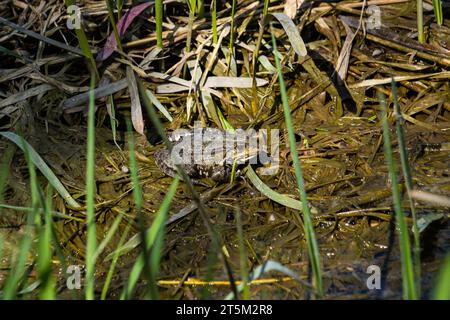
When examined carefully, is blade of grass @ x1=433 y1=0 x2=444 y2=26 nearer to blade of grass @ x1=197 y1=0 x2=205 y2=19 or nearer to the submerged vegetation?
the submerged vegetation

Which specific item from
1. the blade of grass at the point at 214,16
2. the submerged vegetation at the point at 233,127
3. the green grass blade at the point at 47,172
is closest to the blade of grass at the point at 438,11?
the submerged vegetation at the point at 233,127

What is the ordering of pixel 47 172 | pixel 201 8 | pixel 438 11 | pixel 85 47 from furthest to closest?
pixel 201 8
pixel 438 11
pixel 85 47
pixel 47 172

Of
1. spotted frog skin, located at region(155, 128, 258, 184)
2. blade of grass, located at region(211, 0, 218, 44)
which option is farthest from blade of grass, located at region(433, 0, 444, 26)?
spotted frog skin, located at region(155, 128, 258, 184)

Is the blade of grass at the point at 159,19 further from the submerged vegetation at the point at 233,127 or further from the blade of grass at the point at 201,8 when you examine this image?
the blade of grass at the point at 201,8

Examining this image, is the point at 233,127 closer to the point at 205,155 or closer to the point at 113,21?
the point at 205,155

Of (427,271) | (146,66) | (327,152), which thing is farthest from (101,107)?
(427,271)

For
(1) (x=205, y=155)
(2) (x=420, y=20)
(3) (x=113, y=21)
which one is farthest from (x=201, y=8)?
(2) (x=420, y=20)

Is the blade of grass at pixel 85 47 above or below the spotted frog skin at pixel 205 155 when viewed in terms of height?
above
